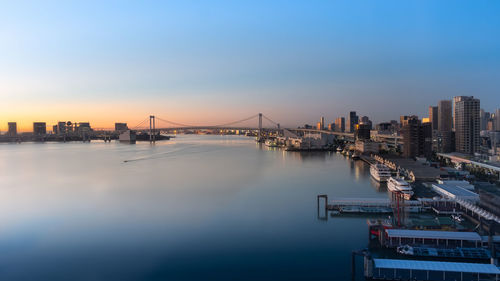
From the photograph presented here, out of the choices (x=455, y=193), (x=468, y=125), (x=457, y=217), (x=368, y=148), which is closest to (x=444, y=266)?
(x=457, y=217)

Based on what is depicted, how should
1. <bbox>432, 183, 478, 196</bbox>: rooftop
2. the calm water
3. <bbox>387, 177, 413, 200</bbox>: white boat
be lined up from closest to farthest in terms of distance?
the calm water → <bbox>432, 183, 478, 196</bbox>: rooftop → <bbox>387, 177, 413, 200</bbox>: white boat

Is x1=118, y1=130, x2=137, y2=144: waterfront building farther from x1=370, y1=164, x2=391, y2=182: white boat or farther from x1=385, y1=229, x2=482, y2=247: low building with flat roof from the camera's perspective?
x1=385, y1=229, x2=482, y2=247: low building with flat roof

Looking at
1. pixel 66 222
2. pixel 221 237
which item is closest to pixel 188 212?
pixel 221 237

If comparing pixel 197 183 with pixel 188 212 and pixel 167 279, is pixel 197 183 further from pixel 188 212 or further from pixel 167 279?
pixel 167 279

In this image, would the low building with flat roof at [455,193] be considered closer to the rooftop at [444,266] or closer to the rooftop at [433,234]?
the rooftop at [433,234]

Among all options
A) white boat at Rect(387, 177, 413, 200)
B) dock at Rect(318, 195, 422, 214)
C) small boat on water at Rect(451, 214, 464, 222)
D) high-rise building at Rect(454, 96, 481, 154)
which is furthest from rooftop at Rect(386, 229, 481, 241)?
high-rise building at Rect(454, 96, 481, 154)

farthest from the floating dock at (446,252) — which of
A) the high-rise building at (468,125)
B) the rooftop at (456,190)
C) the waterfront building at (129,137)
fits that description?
the waterfront building at (129,137)
